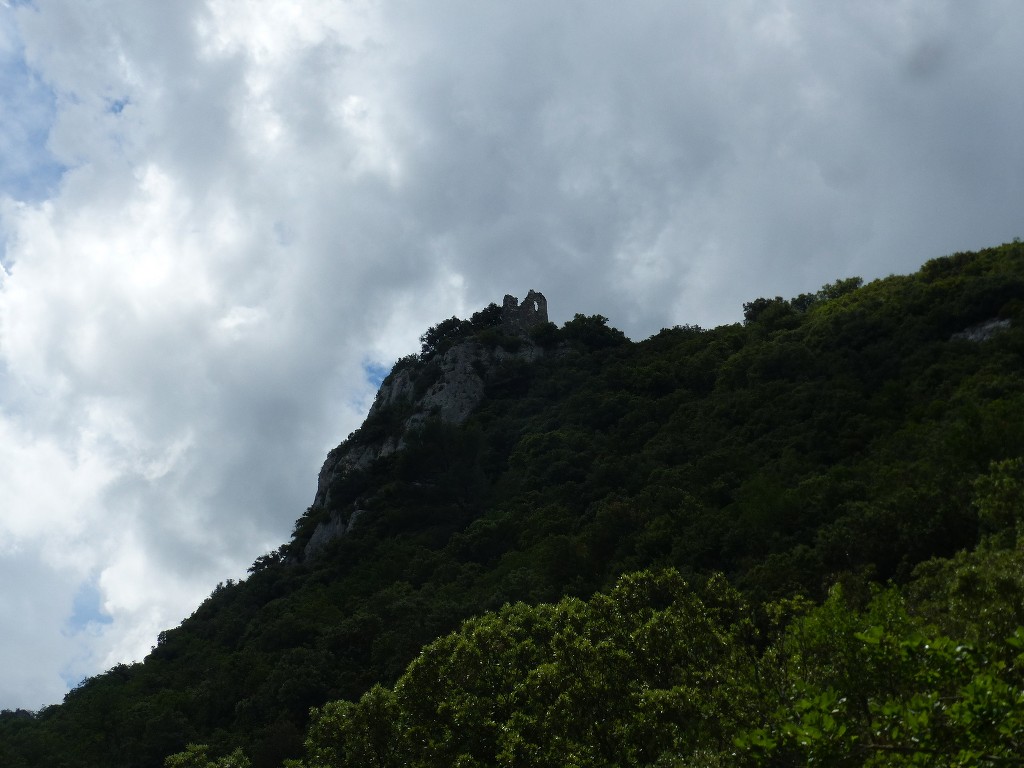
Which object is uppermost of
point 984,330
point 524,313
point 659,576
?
point 524,313

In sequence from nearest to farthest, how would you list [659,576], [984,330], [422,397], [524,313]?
[659,576] < [984,330] < [422,397] < [524,313]

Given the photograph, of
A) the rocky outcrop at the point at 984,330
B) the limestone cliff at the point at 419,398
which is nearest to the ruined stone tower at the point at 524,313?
the limestone cliff at the point at 419,398

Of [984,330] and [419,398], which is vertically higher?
[419,398]

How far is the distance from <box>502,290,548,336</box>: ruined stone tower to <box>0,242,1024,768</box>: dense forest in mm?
4740

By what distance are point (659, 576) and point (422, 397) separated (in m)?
66.0

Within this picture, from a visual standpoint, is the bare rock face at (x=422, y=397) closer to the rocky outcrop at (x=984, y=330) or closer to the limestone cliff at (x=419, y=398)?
the limestone cliff at (x=419, y=398)

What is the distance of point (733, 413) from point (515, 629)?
127 ft

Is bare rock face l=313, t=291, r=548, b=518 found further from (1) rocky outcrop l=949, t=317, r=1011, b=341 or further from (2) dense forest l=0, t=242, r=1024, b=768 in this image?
(1) rocky outcrop l=949, t=317, r=1011, b=341

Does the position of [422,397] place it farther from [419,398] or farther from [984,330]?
[984,330]

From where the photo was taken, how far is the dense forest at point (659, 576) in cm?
1780

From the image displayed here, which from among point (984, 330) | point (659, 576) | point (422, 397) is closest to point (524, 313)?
point (422, 397)

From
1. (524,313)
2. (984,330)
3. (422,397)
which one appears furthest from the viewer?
(524,313)

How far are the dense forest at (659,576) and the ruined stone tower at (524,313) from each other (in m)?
4.74

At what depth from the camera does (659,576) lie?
24.4 m
